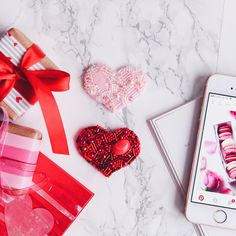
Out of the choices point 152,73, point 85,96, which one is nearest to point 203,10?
point 152,73

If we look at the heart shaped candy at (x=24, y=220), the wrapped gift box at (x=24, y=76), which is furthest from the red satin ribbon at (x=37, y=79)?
the heart shaped candy at (x=24, y=220)

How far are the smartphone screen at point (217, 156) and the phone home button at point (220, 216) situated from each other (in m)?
0.01

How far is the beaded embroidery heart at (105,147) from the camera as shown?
76 cm

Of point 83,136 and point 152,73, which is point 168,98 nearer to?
point 152,73

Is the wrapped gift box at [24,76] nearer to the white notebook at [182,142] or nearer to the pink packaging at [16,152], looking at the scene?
the pink packaging at [16,152]

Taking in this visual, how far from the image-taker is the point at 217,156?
76cm

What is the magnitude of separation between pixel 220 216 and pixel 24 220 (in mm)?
312

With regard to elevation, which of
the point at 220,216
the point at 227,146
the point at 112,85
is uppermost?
the point at 112,85

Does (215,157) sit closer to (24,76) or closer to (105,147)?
(105,147)

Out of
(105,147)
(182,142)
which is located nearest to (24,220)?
(105,147)

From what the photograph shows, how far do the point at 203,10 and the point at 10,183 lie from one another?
420 mm

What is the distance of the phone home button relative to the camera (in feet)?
2.51

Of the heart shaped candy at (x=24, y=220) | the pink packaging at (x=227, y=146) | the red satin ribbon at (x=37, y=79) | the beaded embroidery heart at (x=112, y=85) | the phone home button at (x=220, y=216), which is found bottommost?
the phone home button at (x=220, y=216)

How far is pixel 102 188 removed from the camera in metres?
0.78
